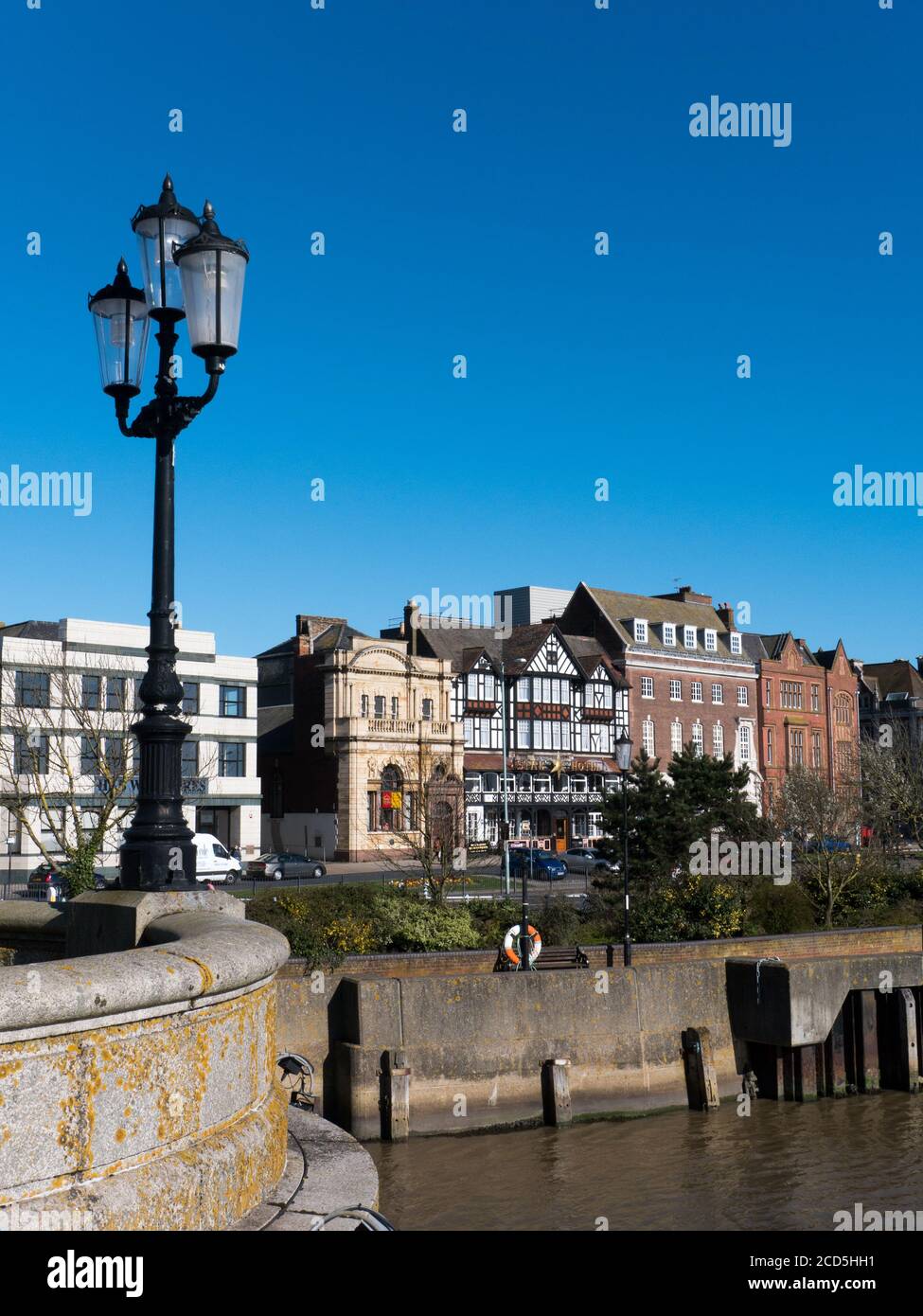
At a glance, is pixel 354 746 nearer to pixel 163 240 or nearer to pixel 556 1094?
pixel 556 1094

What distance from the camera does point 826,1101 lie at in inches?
816

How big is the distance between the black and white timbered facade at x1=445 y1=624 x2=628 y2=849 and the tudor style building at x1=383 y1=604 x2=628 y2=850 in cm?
5

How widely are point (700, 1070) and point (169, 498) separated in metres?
15.4

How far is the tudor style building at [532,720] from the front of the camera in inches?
2532

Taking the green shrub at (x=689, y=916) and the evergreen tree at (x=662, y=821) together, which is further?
the evergreen tree at (x=662, y=821)

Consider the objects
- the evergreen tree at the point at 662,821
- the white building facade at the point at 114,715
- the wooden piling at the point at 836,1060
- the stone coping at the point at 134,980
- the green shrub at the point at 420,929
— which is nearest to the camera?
the stone coping at the point at 134,980

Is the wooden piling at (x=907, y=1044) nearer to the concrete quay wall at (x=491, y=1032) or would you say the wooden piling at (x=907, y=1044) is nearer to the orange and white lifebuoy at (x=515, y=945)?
the concrete quay wall at (x=491, y=1032)

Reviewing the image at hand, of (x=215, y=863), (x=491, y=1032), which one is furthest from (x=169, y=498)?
(x=215, y=863)

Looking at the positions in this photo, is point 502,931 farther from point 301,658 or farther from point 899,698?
point 899,698

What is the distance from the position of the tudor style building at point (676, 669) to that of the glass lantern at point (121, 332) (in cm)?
6283

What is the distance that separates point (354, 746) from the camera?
196ft

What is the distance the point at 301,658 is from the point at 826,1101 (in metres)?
45.8

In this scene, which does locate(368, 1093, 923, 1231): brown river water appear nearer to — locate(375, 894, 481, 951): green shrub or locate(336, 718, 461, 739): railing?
locate(375, 894, 481, 951): green shrub

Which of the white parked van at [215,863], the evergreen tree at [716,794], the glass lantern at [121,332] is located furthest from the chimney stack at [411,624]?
the glass lantern at [121,332]
